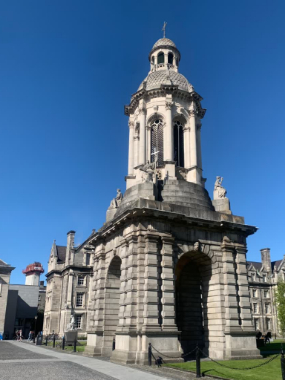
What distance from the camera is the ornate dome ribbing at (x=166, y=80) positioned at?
2903cm

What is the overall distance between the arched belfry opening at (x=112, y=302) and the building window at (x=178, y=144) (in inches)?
363

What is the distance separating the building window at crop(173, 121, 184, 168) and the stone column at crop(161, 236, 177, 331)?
8698 mm

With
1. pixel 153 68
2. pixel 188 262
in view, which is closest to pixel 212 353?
pixel 188 262

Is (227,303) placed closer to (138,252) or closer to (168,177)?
(138,252)

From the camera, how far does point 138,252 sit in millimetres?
20625

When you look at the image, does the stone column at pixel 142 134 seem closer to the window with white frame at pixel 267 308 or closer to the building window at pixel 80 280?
the building window at pixel 80 280

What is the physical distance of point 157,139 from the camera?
1111 inches

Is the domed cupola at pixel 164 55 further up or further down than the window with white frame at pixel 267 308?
further up

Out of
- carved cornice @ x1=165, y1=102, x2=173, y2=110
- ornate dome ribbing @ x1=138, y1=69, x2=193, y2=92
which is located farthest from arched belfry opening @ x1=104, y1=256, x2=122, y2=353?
ornate dome ribbing @ x1=138, y1=69, x2=193, y2=92

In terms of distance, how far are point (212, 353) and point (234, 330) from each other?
7.18 ft

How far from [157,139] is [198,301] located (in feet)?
41.7

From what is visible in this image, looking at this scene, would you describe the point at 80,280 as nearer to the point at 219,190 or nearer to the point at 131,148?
the point at 131,148

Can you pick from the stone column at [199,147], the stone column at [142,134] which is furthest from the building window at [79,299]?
the stone column at [199,147]

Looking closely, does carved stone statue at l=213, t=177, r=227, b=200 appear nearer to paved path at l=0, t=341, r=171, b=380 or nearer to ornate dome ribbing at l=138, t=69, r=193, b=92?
ornate dome ribbing at l=138, t=69, r=193, b=92
